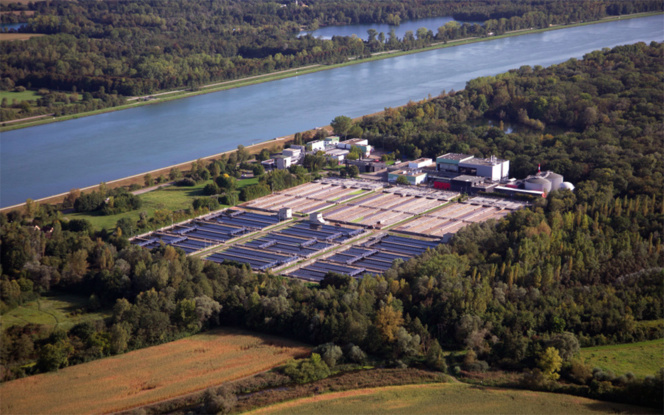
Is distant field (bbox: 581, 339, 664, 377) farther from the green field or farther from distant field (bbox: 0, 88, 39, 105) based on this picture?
distant field (bbox: 0, 88, 39, 105)

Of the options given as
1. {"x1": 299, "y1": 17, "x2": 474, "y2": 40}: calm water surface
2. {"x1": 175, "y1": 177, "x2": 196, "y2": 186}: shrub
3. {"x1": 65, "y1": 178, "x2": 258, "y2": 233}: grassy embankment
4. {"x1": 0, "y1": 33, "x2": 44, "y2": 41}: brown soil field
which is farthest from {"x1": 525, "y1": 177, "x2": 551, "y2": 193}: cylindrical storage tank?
{"x1": 299, "y1": 17, "x2": 474, "y2": 40}: calm water surface

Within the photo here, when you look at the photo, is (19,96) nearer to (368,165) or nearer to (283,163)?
(283,163)

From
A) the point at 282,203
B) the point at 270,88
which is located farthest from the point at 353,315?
the point at 270,88

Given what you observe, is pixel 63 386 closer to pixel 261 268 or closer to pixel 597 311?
pixel 261 268

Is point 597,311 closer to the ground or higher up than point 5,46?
closer to the ground

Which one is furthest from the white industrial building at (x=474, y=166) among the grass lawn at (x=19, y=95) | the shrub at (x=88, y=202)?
the grass lawn at (x=19, y=95)

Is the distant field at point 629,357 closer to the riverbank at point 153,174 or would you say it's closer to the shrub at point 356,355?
the shrub at point 356,355
